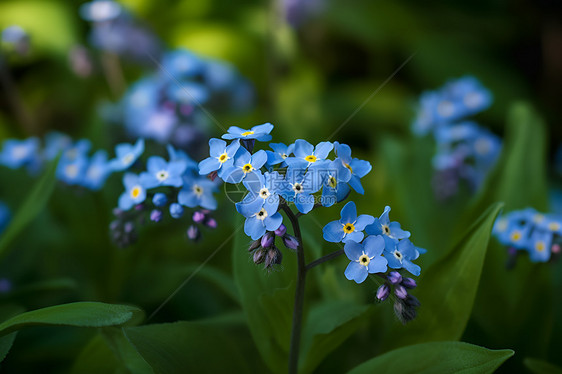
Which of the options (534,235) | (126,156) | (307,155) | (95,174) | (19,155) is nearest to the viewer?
(307,155)

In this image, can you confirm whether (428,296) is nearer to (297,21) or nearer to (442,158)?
(442,158)

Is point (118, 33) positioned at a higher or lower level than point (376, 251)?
lower

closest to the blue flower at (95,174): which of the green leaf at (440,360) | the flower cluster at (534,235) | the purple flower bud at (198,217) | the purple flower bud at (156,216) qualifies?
the purple flower bud at (156,216)

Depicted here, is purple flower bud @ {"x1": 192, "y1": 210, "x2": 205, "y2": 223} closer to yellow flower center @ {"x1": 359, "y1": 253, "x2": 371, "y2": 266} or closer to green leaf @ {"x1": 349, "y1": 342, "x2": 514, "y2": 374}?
yellow flower center @ {"x1": 359, "y1": 253, "x2": 371, "y2": 266}

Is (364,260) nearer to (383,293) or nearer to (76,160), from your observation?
(383,293)

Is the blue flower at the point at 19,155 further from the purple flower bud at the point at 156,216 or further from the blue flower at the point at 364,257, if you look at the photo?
the blue flower at the point at 364,257

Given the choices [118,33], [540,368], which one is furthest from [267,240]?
[118,33]

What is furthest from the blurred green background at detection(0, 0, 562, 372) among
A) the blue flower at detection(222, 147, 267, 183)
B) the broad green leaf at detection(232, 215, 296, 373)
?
the blue flower at detection(222, 147, 267, 183)
